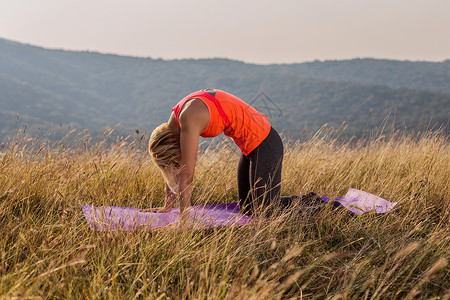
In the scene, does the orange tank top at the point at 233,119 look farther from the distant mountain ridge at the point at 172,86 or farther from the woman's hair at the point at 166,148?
the distant mountain ridge at the point at 172,86

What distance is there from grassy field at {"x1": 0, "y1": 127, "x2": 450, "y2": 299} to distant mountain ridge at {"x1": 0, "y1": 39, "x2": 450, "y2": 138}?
83887 mm

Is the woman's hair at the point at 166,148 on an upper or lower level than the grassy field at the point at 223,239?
upper

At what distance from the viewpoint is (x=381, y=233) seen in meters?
2.63

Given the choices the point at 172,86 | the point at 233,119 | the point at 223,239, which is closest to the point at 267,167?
the point at 233,119

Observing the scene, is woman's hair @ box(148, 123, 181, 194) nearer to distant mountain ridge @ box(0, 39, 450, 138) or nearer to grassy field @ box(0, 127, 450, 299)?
grassy field @ box(0, 127, 450, 299)

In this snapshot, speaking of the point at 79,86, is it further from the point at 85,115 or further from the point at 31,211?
the point at 31,211

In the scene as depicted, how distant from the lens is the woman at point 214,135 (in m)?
2.61

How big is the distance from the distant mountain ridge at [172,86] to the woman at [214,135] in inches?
3343

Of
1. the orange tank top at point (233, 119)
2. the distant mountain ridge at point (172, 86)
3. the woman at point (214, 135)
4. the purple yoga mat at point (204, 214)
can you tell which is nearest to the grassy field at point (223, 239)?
the purple yoga mat at point (204, 214)

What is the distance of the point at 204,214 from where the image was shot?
2.50 metres

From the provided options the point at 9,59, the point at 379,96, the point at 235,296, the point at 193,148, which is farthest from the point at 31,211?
the point at 9,59

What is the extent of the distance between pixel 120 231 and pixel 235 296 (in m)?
0.79

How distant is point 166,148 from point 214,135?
15.5 inches

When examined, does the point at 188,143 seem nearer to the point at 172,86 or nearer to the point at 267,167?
the point at 267,167
